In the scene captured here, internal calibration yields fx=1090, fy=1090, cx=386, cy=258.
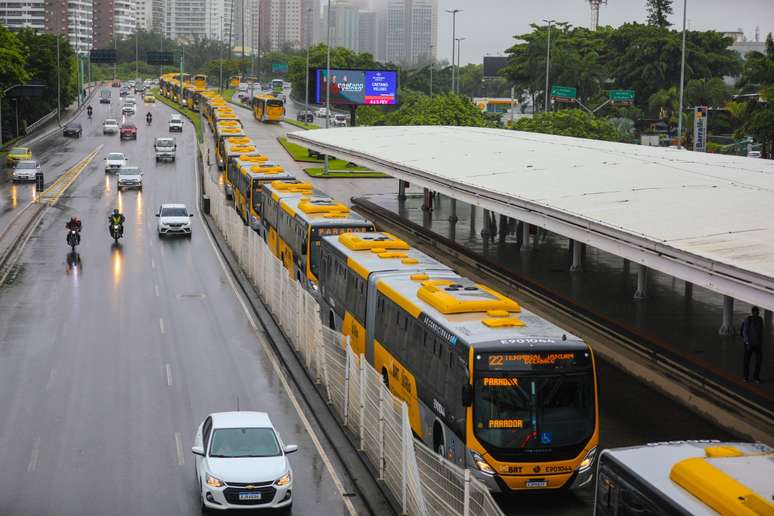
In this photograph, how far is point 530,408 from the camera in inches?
672

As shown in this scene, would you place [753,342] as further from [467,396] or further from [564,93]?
[564,93]

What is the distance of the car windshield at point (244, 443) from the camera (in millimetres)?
18047

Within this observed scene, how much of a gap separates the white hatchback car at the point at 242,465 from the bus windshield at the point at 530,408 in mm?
3362

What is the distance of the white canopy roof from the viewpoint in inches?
776

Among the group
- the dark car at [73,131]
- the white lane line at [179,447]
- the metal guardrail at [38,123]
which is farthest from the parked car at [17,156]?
the white lane line at [179,447]

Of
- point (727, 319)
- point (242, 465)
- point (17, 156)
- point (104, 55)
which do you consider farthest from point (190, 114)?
Result: point (242, 465)

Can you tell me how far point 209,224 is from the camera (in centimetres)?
5541

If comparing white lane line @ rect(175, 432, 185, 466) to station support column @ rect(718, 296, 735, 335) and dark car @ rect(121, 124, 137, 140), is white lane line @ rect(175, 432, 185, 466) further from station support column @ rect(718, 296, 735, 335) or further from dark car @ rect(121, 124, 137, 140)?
dark car @ rect(121, 124, 137, 140)

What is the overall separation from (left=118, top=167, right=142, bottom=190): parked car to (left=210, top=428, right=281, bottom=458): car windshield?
168 ft

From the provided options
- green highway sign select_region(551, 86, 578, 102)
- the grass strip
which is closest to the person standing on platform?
the grass strip

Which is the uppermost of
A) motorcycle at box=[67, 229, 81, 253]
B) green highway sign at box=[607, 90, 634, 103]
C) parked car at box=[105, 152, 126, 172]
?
green highway sign at box=[607, 90, 634, 103]

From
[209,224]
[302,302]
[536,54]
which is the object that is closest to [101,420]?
A: [302,302]

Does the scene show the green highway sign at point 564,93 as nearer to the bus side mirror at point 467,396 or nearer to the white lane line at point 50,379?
the white lane line at point 50,379

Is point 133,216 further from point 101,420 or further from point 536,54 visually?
point 536,54
